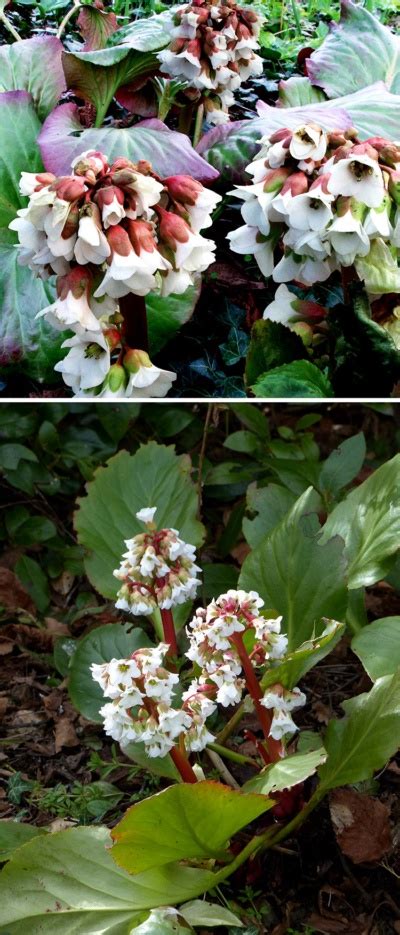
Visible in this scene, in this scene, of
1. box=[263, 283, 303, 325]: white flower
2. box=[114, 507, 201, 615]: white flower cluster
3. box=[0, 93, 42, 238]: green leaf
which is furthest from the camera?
box=[0, 93, 42, 238]: green leaf

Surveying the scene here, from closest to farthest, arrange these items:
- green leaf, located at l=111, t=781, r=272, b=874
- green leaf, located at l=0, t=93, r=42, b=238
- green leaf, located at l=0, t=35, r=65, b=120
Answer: green leaf, located at l=111, t=781, r=272, b=874 < green leaf, located at l=0, t=93, r=42, b=238 < green leaf, located at l=0, t=35, r=65, b=120

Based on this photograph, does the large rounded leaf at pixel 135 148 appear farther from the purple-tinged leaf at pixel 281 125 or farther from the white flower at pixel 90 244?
the white flower at pixel 90 244

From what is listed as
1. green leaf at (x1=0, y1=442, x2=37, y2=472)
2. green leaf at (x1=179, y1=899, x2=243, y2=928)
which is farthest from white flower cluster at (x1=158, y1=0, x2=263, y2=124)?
green leaf at (x1=179, y1=899, x2=243, y2=928)

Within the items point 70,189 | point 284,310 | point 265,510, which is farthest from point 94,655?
point 70,189

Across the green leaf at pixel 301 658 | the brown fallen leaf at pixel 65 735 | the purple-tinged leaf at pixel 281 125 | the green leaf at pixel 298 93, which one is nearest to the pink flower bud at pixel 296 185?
the purple-tinged leaf at pixel 281 125

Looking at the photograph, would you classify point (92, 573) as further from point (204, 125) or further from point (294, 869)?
point (204, 125)

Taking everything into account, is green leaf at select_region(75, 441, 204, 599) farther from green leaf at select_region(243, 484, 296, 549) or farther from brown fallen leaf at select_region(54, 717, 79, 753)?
brown fallen leaf at select_region(54, 717, 79, 753)
